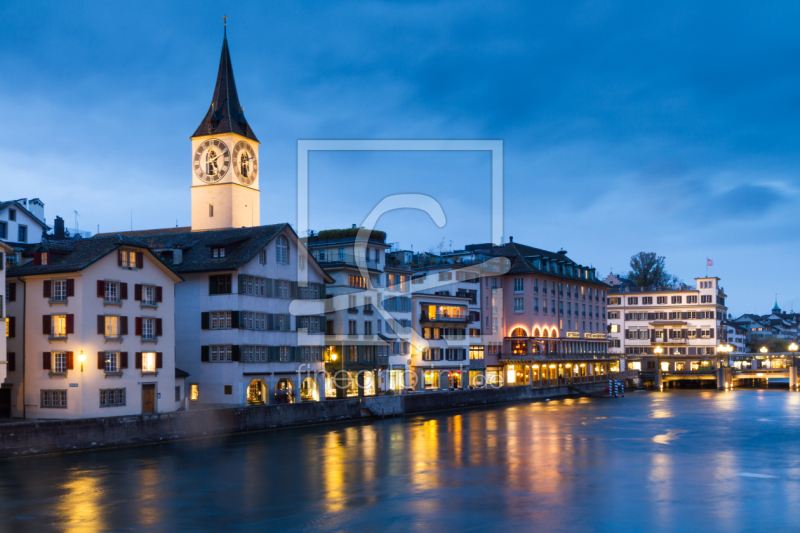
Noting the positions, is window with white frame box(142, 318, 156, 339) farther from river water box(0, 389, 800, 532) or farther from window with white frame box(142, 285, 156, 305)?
river water box(0, 389, 800, 532)

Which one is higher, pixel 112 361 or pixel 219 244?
pixel 219 244

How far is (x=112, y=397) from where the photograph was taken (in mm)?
58562

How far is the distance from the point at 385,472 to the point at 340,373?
36328 millimetres

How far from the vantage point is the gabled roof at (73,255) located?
57406 mm

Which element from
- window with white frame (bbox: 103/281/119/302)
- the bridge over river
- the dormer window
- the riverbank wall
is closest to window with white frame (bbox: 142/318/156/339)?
window with white frame (bbox: 103/281/119/302)

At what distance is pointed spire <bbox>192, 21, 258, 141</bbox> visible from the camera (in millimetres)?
100625

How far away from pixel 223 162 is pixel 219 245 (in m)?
33.9

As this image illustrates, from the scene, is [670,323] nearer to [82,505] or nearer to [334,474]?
[334,474]

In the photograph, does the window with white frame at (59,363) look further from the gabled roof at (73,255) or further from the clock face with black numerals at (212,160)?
the clock face with black numerals at (212,160)

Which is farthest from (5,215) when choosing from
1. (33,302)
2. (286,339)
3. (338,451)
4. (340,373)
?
(338,451)

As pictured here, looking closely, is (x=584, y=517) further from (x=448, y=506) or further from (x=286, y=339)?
(x=286, y=339)

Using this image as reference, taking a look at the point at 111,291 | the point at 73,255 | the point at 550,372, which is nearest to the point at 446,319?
the point at 550,372

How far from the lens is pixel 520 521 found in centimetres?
3328

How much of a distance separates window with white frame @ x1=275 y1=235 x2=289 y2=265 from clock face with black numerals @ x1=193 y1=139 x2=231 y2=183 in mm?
30601
